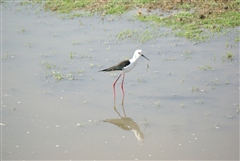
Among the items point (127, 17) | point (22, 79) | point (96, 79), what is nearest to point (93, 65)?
point (96, 79)

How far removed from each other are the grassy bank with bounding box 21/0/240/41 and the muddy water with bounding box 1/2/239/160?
351 mm

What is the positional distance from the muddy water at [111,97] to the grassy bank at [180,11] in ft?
1.15

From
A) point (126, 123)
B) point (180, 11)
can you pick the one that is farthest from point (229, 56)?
point (126, 123)

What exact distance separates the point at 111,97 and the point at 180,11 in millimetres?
4678

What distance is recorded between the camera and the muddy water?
7.61 metres

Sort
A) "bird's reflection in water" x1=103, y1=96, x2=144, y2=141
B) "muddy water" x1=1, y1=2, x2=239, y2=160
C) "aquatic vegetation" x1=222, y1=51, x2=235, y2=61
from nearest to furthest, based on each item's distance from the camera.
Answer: "muddy water" x1=1, y1=2, x2=239, y2=160 < "bird's reflection in water" x1=103, y1=96, x2=144, y2=141 < "aquatic vegetation" x1=222, y1=51, x2=235, y2=61

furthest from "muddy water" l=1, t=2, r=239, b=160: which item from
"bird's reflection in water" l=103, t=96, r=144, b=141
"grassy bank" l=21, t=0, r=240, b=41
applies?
"grassy bank" l=21, t=0, r=240, b=41

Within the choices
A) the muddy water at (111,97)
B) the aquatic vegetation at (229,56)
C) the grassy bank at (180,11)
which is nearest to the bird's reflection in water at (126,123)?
the muddy water at (111,97)

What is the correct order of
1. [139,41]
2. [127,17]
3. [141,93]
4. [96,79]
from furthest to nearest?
[127,17], [139,41], [96,79], [141,93]

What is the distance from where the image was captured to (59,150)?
762 centimetres

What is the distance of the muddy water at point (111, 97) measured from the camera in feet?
25.0

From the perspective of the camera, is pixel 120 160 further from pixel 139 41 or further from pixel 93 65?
pixel 139 41

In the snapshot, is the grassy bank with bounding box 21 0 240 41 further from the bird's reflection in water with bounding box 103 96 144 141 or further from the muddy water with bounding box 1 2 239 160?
the bird's reflection in water with bounding box 103 96 144 141

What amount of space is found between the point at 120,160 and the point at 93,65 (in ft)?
12.5
